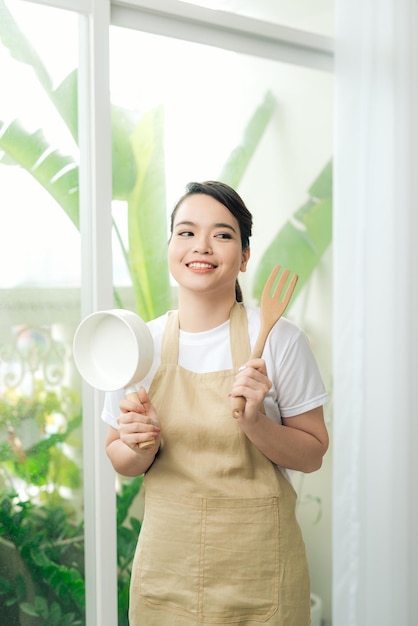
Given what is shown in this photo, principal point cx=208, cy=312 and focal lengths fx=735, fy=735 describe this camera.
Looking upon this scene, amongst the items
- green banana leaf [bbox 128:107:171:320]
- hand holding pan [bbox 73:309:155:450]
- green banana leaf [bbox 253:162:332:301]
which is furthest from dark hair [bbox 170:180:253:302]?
green banana leaf [bbox 253:162:332:301]

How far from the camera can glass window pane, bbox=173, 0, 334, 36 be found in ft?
6.64

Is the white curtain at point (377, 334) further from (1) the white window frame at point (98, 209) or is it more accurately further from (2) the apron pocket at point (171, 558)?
(2) the apron pocket at point (171, 558)

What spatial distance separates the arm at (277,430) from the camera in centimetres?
117

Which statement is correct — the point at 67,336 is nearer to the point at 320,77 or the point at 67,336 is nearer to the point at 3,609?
the point at 3,609

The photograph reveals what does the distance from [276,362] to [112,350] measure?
0.29 m

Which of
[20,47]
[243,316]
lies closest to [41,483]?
[243,316]

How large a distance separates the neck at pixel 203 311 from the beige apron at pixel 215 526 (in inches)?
2.1

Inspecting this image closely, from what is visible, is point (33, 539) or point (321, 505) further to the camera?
point (321, 505)

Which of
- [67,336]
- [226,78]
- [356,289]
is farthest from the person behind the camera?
[356,289]

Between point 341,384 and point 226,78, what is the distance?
94 centimetres

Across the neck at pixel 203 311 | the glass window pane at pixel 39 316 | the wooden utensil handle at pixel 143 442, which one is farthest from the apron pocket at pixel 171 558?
the glass window pane at pixel 39 316

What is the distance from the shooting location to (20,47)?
1.73 meters

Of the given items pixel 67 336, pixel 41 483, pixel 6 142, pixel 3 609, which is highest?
pixel 6 142

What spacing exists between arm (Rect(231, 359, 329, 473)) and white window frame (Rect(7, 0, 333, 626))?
0.69m
